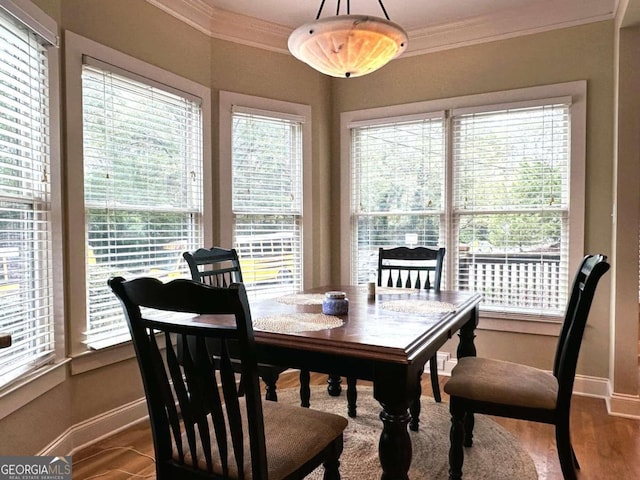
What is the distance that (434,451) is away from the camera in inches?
89.5

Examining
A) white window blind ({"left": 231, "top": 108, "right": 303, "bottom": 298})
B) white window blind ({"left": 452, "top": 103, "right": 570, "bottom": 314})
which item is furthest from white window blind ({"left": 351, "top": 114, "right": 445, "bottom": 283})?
Answer: white window blind ({"left": 231, "top": 108, "right": 303, "bottom": 298})

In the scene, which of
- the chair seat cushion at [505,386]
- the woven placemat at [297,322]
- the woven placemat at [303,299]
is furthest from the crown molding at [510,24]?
the woven placemat at [297,322]

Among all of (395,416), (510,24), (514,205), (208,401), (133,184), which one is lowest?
(395,416)

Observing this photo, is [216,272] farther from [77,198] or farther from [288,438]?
[288,438]

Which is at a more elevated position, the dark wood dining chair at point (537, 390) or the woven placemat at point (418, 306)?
the woven placemat at point (418, 306)

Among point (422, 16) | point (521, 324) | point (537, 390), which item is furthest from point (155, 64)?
point (521, 324)

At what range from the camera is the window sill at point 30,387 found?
1.82 metres

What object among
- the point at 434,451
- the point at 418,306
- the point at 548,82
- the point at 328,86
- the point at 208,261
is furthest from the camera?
the point at 328,86

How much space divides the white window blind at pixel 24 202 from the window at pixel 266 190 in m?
1.32

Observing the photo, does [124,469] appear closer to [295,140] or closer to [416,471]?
[416,471]

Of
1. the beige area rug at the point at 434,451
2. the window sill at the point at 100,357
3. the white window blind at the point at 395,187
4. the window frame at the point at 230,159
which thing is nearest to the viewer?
the beige area rug at the point at 434,451

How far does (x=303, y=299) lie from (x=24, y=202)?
1.39 meters

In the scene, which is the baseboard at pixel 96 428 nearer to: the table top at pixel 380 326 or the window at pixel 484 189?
the table top at pixel 380 326

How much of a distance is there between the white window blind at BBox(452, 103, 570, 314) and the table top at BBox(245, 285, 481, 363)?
1022mm
